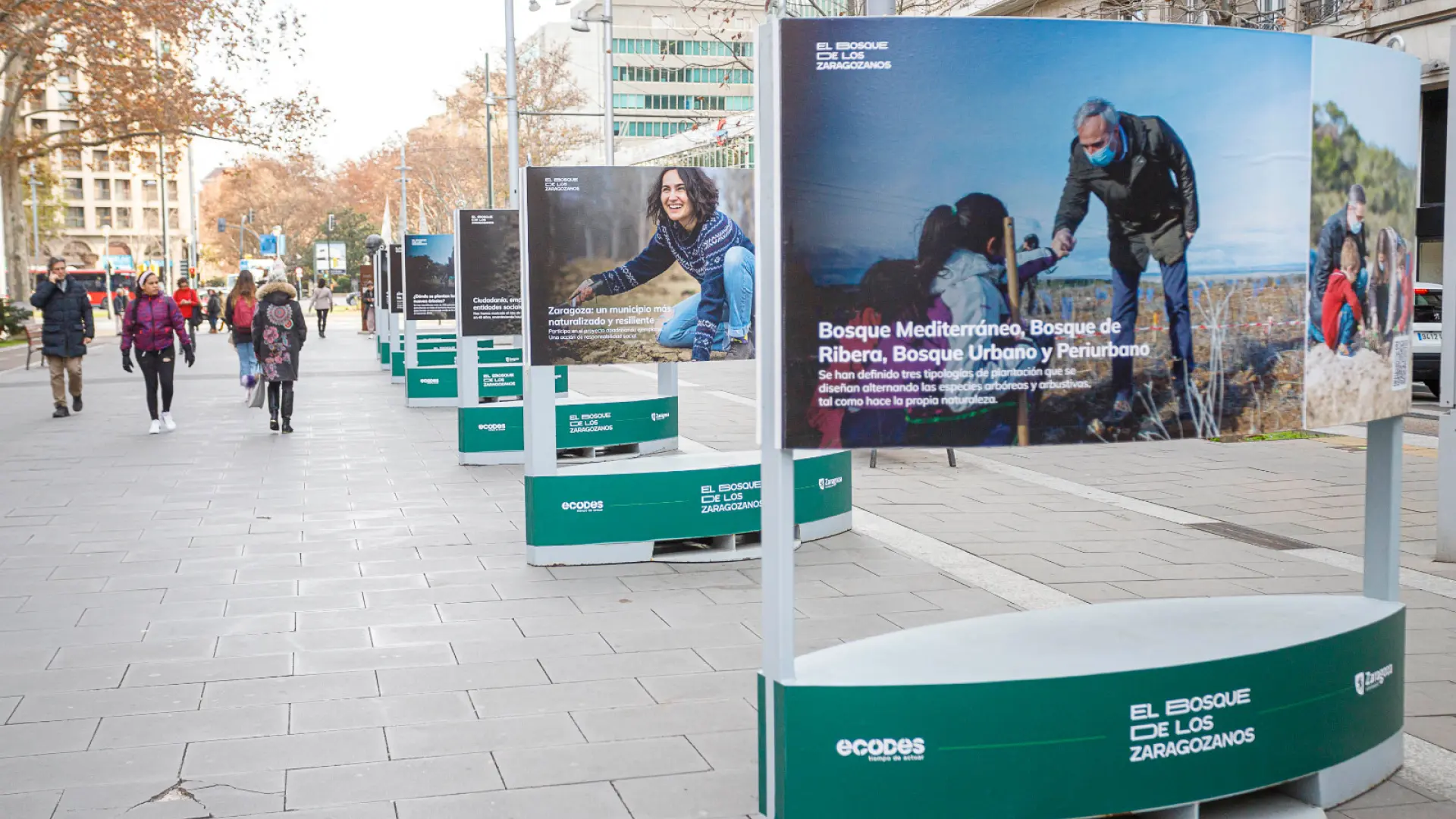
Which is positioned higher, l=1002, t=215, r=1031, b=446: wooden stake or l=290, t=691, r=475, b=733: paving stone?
l=1002, t=215, r=1031, b=446: wooden stake

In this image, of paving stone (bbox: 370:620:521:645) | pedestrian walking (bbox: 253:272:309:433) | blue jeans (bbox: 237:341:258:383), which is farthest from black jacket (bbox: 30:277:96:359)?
paving stone (bbox: 370:620:521:645)

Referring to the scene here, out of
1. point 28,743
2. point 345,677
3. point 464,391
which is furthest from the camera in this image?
point 464,391

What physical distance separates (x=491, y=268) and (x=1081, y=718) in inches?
474

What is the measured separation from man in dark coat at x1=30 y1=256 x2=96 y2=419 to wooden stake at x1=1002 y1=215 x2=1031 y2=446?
51.1 ft

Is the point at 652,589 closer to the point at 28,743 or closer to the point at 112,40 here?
the point at 28,743

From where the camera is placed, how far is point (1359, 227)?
436cm

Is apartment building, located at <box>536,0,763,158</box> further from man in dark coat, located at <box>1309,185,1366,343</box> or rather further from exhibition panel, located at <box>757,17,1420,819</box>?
exhibition panel, located at <box>757,17,1420,819</box>

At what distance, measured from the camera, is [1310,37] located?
4.11 metres

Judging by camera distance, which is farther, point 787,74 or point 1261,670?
point 1261,670

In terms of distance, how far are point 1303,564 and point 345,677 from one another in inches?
206

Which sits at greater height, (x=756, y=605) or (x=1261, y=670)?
(x=1261, y=670)

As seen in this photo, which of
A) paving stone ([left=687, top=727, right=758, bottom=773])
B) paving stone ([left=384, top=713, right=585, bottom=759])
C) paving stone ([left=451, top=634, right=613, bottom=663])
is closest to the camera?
paving stone ([left=687, top=727, right=758, bottom=773])

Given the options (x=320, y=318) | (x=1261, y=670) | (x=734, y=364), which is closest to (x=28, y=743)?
(x=1261, y=670)

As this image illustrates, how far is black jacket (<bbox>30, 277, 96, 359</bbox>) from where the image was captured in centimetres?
1725
